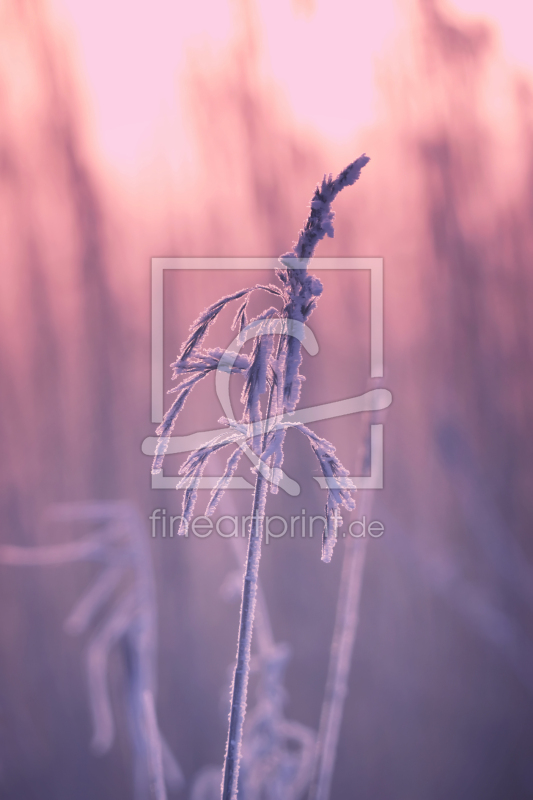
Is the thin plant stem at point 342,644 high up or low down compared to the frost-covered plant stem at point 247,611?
down

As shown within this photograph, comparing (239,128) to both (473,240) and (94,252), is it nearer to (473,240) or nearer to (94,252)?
(94,252)

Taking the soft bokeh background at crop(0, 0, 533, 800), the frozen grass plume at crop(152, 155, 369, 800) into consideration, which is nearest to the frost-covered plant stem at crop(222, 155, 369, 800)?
the frozen grass plume at crop(152, 155, 369, 800)

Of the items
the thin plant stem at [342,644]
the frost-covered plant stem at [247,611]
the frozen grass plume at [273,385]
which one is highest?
the frozen grass plume at [273,385]

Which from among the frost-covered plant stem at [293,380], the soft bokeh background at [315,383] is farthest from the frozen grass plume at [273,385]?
the soft bokeh background at [315,383]

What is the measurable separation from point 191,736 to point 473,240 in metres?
1.20

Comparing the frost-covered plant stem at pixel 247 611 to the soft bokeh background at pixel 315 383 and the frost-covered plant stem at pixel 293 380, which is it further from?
the soft bokeh background at pixel 315 383

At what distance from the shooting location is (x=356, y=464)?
2.93ft

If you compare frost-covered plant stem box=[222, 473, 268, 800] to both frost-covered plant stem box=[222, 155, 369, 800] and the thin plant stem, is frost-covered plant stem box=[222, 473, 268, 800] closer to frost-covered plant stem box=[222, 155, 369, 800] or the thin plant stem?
frost-covered plant stem box=[222, 155, 369, 800]

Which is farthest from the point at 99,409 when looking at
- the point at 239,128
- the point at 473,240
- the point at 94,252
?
the point at 473,240

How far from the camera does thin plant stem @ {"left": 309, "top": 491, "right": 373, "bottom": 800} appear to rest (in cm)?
89

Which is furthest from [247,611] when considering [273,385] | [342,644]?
[342,644]

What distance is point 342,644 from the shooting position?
907mm

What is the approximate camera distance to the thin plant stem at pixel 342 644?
89cm

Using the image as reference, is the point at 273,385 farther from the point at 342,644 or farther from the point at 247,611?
the point at 342,644
